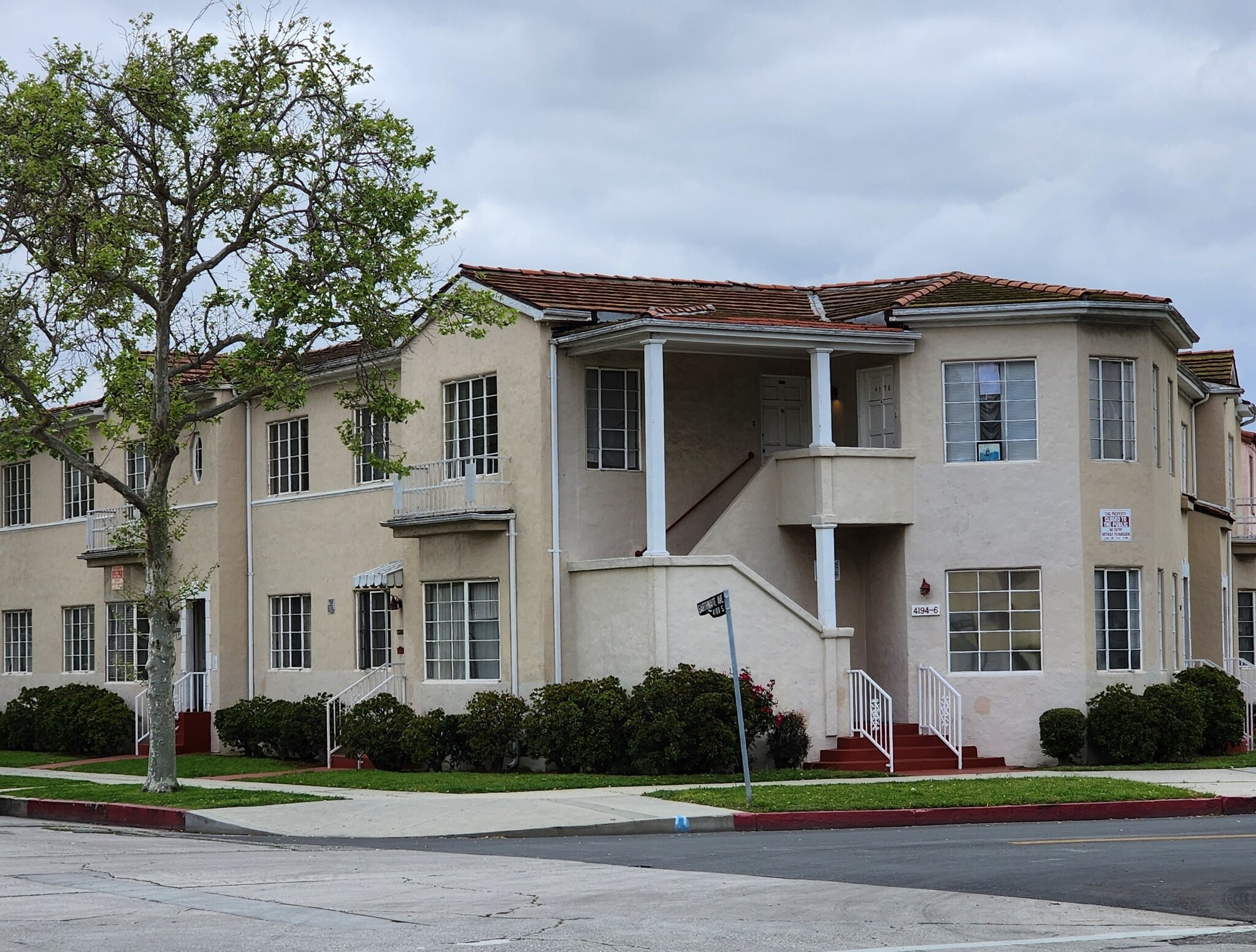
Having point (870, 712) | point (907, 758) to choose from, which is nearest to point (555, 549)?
point (870, 712)

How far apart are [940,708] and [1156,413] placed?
5663mm

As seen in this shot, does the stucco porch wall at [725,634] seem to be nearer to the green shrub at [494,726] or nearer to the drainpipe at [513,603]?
the green shrub at [494,726]

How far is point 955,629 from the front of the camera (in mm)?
25156

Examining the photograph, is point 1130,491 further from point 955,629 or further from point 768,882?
point 768,882

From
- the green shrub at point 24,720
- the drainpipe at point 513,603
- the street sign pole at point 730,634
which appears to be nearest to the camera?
the street sign pole at point 730,634

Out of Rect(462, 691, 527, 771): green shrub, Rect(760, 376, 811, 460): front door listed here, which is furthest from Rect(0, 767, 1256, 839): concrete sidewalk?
Rect(760, 376, 811, 460): front door

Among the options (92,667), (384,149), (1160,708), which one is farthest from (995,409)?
(92,667)

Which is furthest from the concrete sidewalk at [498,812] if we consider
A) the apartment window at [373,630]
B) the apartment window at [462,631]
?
the apartment window at [373,630]

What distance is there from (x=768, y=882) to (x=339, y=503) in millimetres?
18101

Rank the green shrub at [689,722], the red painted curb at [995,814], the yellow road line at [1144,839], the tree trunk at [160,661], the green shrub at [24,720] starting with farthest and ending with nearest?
the green shrub at [24,720], the green shrub at [689,722], the tree trunk at [160,661], the red painted curb at [995,814], the yellow road line at [1144,839]

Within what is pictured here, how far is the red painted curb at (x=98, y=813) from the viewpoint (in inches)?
765

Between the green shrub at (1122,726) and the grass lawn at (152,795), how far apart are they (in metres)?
10.7

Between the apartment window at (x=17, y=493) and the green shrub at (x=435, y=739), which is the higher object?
the apartment window at (x=17, y=493)

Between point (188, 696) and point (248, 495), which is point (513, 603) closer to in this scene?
point (248, 495)
